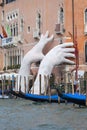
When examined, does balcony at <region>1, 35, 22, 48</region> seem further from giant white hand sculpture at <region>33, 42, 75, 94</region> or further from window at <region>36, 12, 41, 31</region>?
giant white hand sculpture at <region>33, 42, 75, 94</region>

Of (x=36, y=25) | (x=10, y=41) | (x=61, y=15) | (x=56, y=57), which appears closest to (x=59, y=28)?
(x=61, y=15)

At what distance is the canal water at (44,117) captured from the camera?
66.8 ft

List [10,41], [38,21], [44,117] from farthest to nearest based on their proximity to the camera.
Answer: [10,41] → [38,21] → [44,117]

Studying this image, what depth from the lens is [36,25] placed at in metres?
40.3

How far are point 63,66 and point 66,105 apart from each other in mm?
8146

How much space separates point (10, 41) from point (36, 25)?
3.62 m

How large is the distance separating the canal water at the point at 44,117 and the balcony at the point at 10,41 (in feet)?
42.0

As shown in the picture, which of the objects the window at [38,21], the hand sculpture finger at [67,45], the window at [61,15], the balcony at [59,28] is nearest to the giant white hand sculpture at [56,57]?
the hand sculpture finger at [67,45]

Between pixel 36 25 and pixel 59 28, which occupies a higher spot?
pixel 36 25

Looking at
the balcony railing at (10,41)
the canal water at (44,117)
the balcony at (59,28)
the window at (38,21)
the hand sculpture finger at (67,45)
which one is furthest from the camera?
the balcony railing at (10,41)

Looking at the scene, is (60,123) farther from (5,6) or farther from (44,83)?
(5,6)

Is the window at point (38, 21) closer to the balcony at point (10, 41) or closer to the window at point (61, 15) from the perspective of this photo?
the balcony at point (10, 41)

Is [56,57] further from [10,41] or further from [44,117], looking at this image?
[44,117]

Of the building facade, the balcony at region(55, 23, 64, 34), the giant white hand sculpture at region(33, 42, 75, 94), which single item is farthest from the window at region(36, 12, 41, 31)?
the giant white hand sculpture at region(33, 42, 75, 94)
